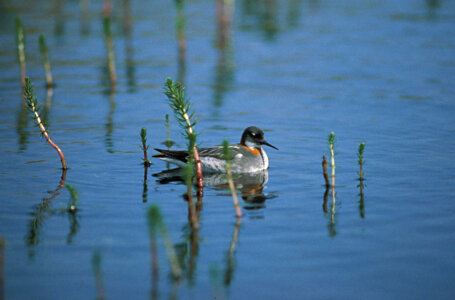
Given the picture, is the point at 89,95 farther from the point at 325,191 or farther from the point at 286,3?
the point at 286,3

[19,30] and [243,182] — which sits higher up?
[19,30]

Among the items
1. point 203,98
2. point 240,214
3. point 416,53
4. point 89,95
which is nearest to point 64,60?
point 89,95

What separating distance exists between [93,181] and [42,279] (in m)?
4.15

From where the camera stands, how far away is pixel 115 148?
14.4 m

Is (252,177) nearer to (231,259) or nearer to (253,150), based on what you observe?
(253,150)

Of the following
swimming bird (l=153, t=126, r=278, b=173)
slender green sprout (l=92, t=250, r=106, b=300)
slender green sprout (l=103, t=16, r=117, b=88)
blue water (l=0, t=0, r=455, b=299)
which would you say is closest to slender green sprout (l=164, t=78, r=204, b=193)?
blue water (l=0, t=0, r=455, b=299)

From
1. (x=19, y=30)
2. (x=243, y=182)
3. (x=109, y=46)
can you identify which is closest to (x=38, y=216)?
(x=243, y=182)

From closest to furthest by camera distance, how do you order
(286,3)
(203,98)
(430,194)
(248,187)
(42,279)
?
1. (42,279)
2. (430,194)
3. (248,187)
4. (203,98)
5. (286,3)

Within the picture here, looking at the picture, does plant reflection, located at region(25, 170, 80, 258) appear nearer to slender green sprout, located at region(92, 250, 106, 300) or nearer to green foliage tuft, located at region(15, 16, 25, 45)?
slender green sprout, located at region(92, 250, 106, 300)

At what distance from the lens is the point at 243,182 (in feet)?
40.4

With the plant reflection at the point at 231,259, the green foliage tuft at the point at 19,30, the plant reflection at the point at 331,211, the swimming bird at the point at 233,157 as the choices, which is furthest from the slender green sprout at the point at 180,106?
the green foliage tuft at the point at 19,30

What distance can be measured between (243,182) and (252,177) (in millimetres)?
384

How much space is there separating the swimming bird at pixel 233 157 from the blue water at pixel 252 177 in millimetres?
373

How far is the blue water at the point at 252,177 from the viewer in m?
8.01
